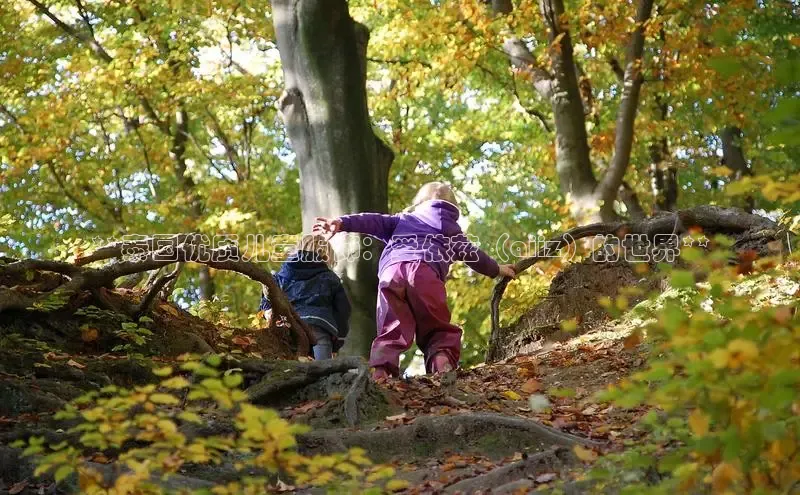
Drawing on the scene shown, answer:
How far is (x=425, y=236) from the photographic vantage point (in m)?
8.37

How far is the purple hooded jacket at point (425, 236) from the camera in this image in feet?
27.1

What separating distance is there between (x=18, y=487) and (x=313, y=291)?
5155 millimetres

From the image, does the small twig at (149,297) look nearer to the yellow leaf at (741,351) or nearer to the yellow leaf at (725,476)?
the yellow leaf at (725,476)

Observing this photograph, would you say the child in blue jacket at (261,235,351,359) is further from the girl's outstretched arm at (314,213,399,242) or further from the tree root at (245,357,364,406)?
the tree root at (245,357,364,406)

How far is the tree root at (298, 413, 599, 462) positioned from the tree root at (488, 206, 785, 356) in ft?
13.3

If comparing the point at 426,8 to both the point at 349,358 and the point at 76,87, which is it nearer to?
the point at 76,87

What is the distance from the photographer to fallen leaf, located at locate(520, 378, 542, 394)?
6.88 meters

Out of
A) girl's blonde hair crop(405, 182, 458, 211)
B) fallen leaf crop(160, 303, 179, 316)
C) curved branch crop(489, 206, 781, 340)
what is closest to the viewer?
fallen leaf crop(160, 303, 179, 316)

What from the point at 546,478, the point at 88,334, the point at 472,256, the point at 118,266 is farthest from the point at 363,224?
the point at 546,478

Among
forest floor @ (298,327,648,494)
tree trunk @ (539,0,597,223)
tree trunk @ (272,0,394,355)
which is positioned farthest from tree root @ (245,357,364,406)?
tree trunk @ (539,0,597,223)

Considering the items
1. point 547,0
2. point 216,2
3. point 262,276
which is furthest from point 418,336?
point 216,2

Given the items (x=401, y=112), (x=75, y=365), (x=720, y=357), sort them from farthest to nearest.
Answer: (x=401, y=112) < (x=75, y=365) < (x=720, y=357)

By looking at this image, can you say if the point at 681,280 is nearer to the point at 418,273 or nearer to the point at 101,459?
the point at 101,459

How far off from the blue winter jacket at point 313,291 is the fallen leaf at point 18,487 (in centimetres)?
495
